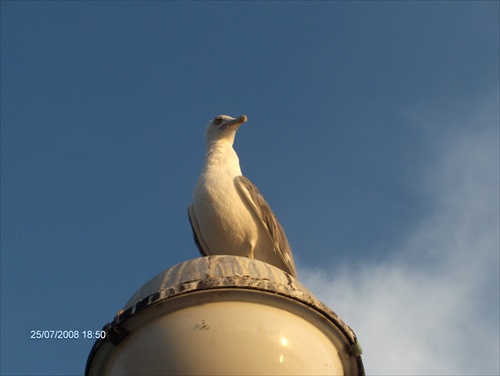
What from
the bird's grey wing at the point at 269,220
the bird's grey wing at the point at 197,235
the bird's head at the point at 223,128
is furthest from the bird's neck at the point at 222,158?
the bird's grey wing at the point at 197,235

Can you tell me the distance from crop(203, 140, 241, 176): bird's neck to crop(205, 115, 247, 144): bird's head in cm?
9

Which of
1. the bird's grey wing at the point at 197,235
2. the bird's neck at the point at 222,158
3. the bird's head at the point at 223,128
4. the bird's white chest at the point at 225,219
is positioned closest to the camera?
the bird's white chest at the point at 225,219

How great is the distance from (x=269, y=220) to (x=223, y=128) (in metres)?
1.53

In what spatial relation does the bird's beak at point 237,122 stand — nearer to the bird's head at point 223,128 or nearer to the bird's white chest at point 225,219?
the bird's head at point 223,128

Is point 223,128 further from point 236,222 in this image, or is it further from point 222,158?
point 236,222

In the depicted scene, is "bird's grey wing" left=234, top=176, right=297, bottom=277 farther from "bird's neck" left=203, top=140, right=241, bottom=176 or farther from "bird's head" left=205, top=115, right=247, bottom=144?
"bird's head" left=205, top=115, right=247, bottom=144

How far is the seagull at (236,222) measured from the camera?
21.7ft

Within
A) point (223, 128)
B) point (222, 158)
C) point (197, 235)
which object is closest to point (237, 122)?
point (223, 128)

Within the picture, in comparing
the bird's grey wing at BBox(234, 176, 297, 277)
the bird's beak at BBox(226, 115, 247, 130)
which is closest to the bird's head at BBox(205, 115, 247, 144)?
the bird's beak at BBox(226, 115, 247, 130)

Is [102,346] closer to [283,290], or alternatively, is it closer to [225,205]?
[283,290]

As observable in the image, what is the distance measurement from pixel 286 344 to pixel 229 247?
2.66 m

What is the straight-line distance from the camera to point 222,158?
7352mm

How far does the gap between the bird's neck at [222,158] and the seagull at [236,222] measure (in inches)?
5.7

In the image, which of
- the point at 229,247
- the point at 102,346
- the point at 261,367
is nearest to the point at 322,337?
the point at 261,367
